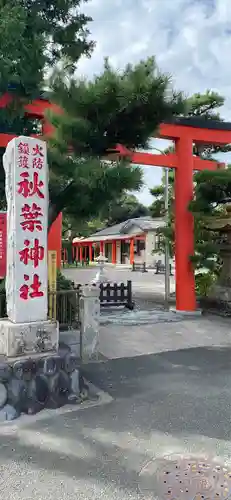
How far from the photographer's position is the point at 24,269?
4266mm

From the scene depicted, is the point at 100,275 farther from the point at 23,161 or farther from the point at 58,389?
the point at 23,161

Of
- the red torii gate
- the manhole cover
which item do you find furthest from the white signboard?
the red torii gate

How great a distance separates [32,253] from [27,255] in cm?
7

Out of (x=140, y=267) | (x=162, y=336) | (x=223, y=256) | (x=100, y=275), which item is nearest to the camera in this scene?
(x=162, y=336)

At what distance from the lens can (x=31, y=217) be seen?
431 cm

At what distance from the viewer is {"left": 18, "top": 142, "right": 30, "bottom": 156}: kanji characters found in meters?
4.25

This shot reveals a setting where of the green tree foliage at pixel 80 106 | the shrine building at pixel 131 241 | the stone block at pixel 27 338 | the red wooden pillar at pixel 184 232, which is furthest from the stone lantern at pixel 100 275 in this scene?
the shrine building at pixel 131 241

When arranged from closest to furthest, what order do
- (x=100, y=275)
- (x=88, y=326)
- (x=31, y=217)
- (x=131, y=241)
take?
1. (x=31, y=217)
2. (x=88, y=326)
3. (x=100, y=275)
4. (x=131, y=241)

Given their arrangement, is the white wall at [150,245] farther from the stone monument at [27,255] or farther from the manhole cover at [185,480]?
the manhole cover at [185,480]

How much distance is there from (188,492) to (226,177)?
7343 millimetres

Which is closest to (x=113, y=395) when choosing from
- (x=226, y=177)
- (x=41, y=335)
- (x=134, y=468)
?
(x=41, y=335)

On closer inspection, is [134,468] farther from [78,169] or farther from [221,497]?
[78,169]

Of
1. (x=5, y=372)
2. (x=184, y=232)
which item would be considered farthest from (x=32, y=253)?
(x=184, y=232)

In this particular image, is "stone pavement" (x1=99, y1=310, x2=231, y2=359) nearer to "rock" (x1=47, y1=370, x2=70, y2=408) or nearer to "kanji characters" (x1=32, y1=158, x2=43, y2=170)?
"rock" (x1=47, y1=370, x2=70, y2=408)
